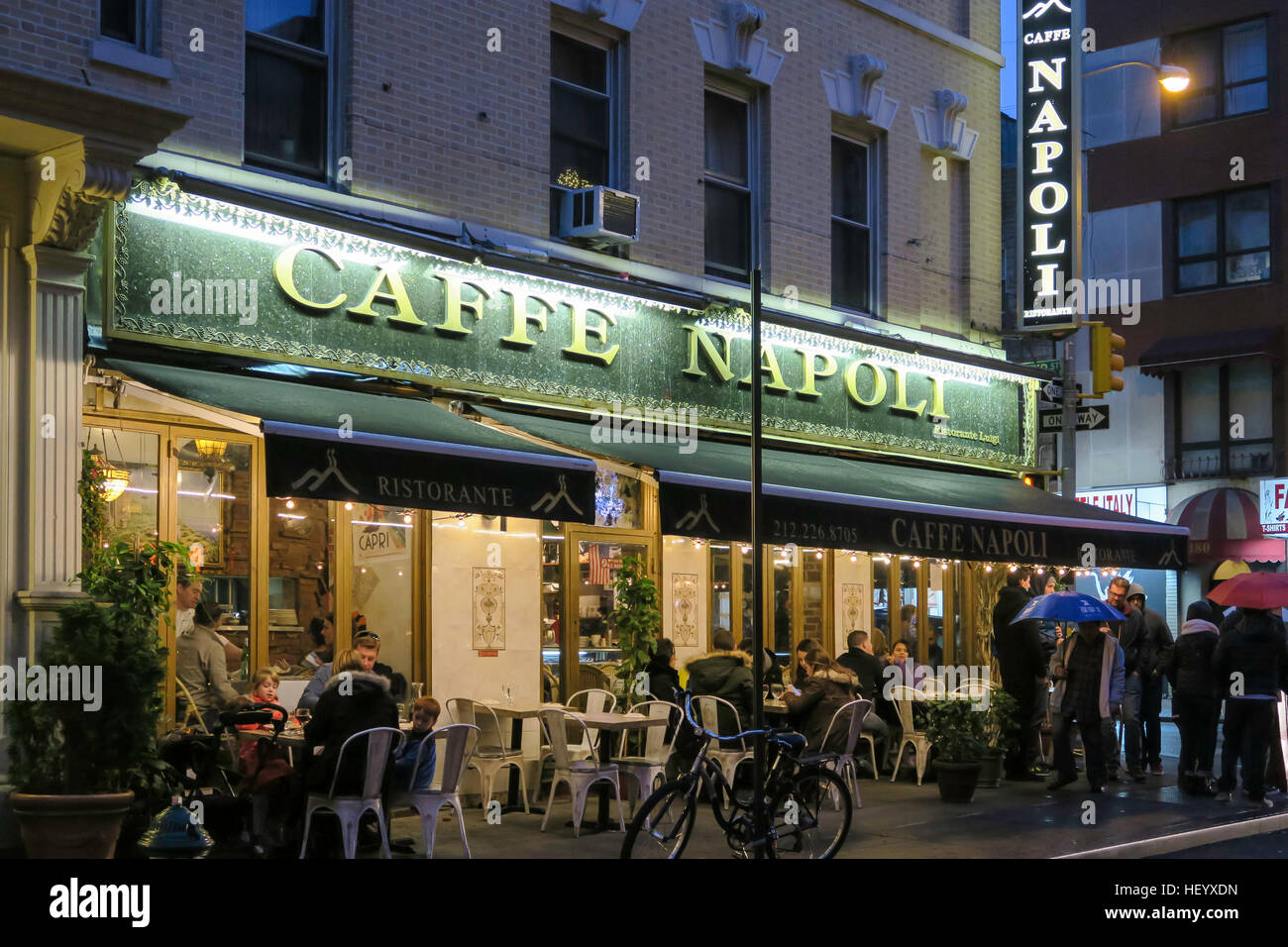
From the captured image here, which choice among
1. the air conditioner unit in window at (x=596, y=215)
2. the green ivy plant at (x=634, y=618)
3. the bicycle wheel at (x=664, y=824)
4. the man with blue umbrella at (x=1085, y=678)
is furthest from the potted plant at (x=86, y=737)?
the man with blue umbrella at (x=1085, y=678)

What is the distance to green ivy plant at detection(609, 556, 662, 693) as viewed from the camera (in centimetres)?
1366

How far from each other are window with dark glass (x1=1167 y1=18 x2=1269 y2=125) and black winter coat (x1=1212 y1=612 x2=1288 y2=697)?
20693 mm

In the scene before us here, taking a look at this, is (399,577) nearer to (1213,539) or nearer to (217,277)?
(217,277)

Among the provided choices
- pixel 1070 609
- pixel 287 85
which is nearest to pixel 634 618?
pixel 1070 609

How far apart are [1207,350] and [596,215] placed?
2016cm

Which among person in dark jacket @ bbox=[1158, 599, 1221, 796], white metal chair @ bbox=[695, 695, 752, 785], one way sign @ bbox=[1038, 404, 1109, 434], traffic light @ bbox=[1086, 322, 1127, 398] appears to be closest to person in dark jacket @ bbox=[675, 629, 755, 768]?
white metal chair @ bbox=[695, 695, 752, 785]

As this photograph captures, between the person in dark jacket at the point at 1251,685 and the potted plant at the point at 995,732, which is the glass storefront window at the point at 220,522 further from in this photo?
the person in dark jacket at the point at 1251,685

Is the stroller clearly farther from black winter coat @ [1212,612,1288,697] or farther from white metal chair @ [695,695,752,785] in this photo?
black winter coat @ [1212,612,1288,697]

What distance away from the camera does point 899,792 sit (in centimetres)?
1435

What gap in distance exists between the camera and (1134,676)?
15.9 meters

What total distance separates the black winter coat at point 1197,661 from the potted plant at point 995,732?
1.60 m
